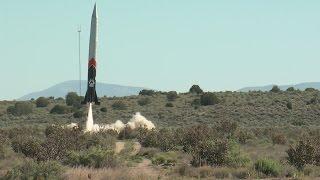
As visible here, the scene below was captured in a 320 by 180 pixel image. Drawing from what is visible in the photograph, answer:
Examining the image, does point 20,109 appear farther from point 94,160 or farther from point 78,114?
point 94,160

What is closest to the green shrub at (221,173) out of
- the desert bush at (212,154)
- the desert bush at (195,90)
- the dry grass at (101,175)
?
the desert bush at (212,154)

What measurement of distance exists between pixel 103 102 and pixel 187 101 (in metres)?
10.4

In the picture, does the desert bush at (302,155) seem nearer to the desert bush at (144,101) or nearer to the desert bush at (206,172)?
the desert bush at (206,172)

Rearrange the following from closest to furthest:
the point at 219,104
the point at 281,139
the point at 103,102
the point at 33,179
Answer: the point at 33,179
the point at 281,139
the point at 219,104
the point at 103,102

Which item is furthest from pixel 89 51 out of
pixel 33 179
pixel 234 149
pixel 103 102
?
pixel 103 102

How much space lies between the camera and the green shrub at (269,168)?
2328 centimetres

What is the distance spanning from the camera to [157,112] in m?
73.6

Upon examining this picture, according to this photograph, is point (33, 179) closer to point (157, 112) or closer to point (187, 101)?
point (157, 112)

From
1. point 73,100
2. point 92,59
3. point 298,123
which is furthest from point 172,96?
point 92,59

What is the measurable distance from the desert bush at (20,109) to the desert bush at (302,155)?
53.9 meters

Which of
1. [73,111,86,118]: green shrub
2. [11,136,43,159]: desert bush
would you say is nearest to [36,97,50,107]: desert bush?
[73,111,86,118]: green shrub

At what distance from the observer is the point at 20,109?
7550 centimetres

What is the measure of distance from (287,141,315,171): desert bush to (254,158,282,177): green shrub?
1.16m

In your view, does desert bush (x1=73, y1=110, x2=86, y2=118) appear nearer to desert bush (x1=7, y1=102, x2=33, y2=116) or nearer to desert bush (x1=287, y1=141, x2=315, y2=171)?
desert bush (x1=7, y1=102, x2=33, y2=116)
